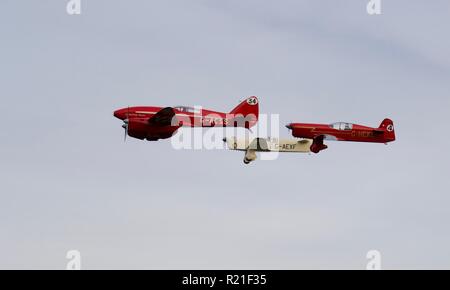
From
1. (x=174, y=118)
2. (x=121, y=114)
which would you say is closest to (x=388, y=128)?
(x=174, y=118)

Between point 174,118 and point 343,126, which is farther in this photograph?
point 343,126

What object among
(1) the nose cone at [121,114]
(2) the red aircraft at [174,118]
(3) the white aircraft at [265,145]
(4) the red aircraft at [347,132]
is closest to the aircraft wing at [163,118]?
(2) the red aircraft at [174,118]

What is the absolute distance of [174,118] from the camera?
376 ft

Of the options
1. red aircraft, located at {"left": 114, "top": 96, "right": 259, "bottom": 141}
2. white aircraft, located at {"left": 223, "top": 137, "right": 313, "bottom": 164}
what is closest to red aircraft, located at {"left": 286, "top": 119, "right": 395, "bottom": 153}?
white aircraft, located at {"left": 223, "top": 137, "right": 313, "bottom": 164}

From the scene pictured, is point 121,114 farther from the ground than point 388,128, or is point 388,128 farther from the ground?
point 121,114

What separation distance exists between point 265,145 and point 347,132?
1078 cm

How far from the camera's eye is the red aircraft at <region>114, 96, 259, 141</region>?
114 m

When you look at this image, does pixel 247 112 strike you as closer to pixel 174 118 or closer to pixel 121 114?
pixel 174 118

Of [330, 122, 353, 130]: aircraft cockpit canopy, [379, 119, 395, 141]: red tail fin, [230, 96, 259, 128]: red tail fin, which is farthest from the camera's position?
[230, 96, 259, 128]: red tail fin

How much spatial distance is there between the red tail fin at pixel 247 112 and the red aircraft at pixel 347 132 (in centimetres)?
573

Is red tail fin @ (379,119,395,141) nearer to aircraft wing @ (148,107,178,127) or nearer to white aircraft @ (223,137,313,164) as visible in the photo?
white aircraft @ (223,137,313,164)
